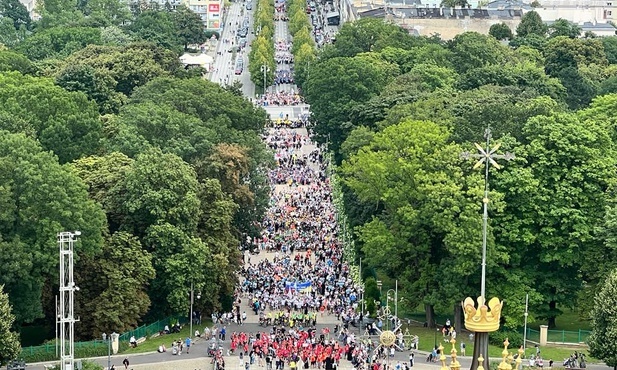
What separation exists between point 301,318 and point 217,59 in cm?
11690

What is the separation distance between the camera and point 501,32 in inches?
6954

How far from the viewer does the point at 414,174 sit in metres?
74.1

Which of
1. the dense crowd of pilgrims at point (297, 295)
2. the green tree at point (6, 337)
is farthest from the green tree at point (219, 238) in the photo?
the green tree at point (6, 337)

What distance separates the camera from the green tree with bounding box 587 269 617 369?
60.7 m

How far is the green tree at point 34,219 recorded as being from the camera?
208ft

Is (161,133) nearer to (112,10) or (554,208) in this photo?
(554,208)

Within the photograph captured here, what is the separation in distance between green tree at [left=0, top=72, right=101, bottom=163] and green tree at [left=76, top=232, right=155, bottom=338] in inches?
618

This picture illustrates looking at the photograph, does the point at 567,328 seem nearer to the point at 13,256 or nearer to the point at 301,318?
the point at 301,318

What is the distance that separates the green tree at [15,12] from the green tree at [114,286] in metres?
123

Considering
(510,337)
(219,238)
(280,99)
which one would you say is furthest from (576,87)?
(510,337)

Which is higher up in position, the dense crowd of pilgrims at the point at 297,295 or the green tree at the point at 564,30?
the green tree at the point at 564,30

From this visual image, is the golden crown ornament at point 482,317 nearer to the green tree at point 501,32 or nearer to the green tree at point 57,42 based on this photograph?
the green tree at point 57,42

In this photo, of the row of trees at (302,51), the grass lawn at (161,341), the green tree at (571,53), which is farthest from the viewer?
the row of trees at (302,51)

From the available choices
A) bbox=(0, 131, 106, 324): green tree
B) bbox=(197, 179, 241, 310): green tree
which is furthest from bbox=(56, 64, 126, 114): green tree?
bbox=(0, 131, 106, 324): green tree
